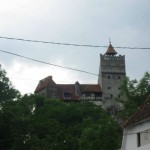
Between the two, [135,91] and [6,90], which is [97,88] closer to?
[6,90]

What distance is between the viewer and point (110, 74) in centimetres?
12038

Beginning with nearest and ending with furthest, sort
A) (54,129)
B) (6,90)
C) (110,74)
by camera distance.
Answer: (54,129) → (6,90) → (110,74)

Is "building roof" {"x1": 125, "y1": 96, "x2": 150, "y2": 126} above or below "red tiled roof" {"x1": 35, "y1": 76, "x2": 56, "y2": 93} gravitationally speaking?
below

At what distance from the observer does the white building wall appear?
25797 millimetres

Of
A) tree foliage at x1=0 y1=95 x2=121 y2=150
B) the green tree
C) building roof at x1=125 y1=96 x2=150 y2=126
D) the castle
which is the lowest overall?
building roof at x1=125 y1=96 x2=150 y2=126

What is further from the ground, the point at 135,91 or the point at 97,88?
the point at 97,88

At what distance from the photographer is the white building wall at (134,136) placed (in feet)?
84.6

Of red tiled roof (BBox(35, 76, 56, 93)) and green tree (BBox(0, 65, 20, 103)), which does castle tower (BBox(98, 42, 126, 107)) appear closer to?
red tiled roof (BBox(35, 76, 56, 93))

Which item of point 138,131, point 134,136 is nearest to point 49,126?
point 134,136

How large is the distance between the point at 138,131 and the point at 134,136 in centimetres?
99

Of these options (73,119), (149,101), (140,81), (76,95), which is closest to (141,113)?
(149,101)

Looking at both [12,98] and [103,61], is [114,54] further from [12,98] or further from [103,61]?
[12,98]

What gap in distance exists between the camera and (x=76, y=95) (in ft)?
368

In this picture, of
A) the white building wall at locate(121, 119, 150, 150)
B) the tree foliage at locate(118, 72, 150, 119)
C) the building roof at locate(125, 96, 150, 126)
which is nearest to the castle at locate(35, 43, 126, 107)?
the tree foliage at locate(118, 72, 150, 119)
